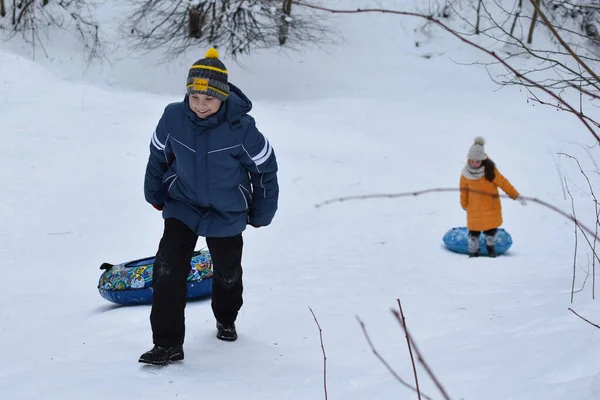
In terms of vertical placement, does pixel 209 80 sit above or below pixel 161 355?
above

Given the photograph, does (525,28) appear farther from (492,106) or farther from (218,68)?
(218,68)

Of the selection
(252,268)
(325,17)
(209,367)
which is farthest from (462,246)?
(325,17)

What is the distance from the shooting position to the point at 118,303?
217 inches

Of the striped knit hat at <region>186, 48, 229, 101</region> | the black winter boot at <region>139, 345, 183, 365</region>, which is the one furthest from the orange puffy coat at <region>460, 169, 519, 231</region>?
the black winter boot at <region>139, 345, 183, 365</region>

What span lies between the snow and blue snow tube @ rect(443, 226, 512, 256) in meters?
0.17

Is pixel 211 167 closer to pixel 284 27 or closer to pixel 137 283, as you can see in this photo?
pixel 137 283

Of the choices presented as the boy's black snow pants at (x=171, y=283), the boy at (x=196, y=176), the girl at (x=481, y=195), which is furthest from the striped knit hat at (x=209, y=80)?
the girl at (x=481, y=195)

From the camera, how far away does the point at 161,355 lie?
12.1 ft

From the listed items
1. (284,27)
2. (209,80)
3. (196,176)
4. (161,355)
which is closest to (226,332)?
(161,355)

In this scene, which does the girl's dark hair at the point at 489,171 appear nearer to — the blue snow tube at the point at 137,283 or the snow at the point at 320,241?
the snow at the point at 320,241

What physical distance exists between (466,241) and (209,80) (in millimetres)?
5394

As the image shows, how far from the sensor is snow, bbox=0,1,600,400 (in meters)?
3.61

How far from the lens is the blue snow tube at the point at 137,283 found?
212 inches

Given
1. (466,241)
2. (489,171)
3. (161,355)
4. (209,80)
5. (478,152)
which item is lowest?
(466,241)
